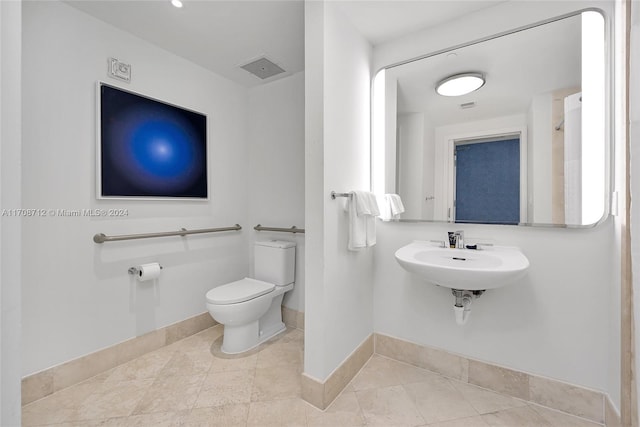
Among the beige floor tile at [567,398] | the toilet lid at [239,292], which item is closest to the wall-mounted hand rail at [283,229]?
the toilet lid at [239,292]

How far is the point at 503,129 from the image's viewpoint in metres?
1.55

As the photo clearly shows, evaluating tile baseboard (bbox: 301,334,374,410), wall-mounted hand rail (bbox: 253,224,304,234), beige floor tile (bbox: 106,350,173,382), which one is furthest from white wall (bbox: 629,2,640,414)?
beige floor tile (bbox: 106,350,173,382)

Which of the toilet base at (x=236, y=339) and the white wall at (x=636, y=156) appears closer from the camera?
the white wall at (x=636, y=156)

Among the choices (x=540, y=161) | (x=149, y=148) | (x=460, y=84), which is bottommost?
(x=540, y=161)

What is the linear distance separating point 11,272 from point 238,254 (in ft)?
6.56

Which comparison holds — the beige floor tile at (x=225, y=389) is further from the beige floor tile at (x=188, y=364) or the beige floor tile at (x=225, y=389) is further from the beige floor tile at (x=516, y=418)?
the beige floor tile at (x=516, y=418)

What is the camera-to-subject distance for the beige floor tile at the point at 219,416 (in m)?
1.34

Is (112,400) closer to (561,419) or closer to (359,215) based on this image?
(359,215)

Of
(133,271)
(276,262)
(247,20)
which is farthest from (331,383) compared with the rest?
(247,20)

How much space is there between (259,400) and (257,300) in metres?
0.62

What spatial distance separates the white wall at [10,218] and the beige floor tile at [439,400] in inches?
62.1

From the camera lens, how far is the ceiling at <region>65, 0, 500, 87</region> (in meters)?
1.56

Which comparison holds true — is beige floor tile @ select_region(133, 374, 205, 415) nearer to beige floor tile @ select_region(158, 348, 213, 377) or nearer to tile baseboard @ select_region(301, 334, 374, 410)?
beige floor tile @ select_region(158, 348, 213, 377)

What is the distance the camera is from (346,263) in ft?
5.42
